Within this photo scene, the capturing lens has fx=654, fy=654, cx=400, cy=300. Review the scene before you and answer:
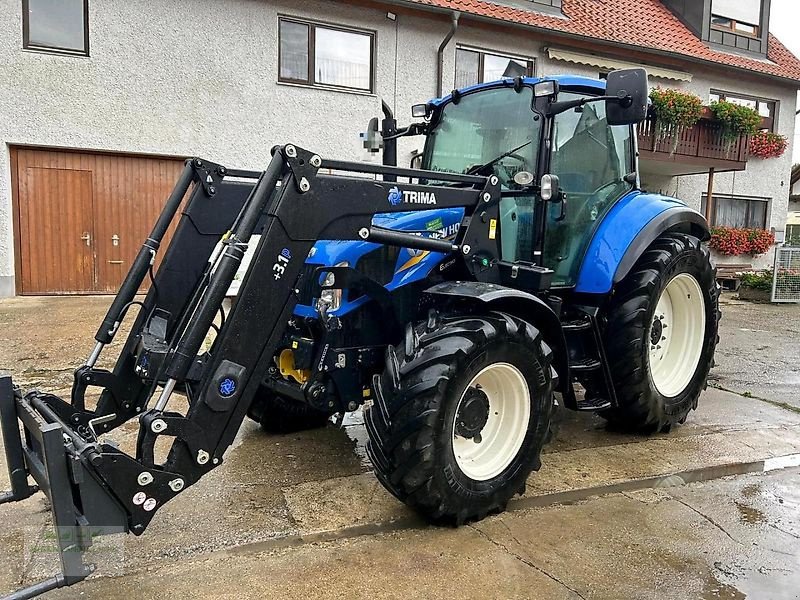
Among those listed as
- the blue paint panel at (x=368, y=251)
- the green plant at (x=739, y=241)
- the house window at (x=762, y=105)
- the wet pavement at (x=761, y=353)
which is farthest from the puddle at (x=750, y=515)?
the house window at (x=762, y=105)

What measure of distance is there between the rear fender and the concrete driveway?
2.24 feet

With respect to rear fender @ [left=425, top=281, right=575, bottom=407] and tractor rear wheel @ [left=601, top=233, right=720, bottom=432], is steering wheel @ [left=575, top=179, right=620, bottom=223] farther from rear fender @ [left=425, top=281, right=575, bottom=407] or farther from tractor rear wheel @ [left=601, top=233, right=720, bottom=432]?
rear fender @ [left=425, top=281, right=575, bottom=407]

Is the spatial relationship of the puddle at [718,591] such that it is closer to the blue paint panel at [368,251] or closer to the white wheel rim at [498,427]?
the white wheel rim at [498,427]

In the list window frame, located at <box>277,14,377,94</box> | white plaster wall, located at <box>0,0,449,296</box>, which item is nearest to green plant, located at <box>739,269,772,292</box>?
white plaster wall, located at <box>0,0,449,296</box>

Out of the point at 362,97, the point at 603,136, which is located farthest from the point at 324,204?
the point at 362,97

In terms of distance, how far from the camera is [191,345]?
253 cm

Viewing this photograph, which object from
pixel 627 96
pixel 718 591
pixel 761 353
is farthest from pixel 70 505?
pixel 761 353

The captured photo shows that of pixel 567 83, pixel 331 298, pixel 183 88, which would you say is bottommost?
pixel 331 298

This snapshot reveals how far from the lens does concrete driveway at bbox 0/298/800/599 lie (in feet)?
8.71

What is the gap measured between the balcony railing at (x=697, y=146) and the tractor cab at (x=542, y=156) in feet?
29.3

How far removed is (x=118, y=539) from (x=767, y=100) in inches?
688

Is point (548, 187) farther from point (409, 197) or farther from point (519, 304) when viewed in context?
point (409, 197)

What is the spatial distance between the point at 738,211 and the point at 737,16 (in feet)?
15.2

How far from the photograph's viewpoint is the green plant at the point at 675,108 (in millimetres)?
12602
